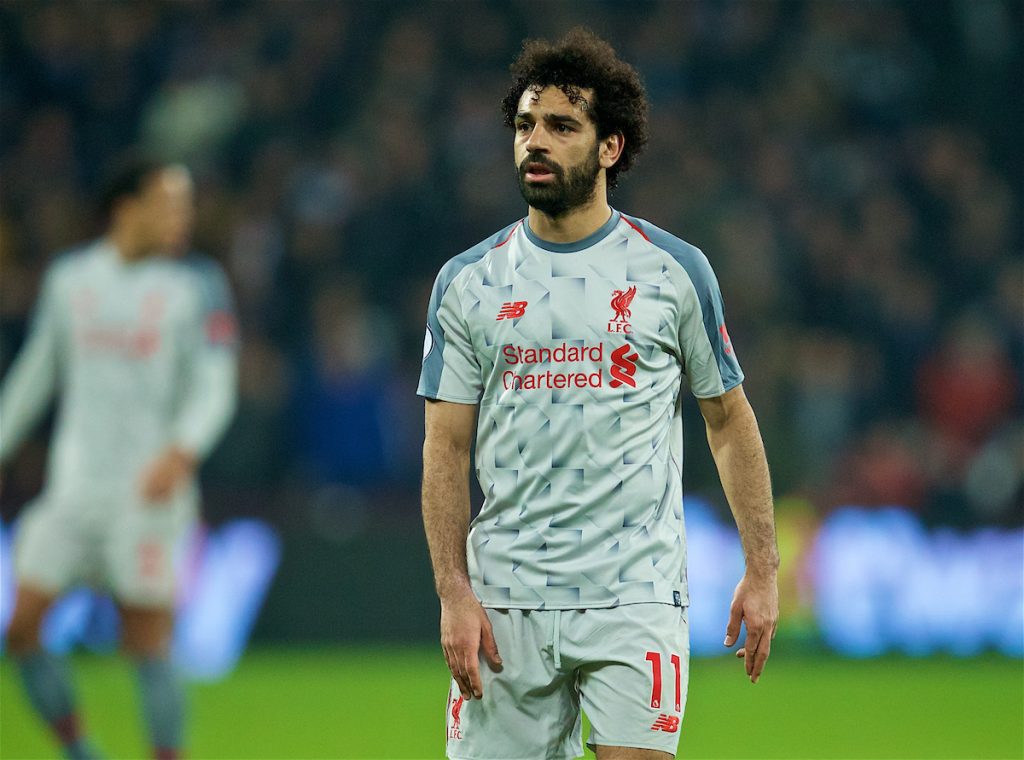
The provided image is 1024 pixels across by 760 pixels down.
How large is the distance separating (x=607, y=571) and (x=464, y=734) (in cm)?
54

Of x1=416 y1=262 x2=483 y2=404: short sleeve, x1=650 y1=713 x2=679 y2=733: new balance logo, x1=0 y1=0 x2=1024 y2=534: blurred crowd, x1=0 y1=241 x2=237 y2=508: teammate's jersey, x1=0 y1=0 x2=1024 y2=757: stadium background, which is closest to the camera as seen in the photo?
x1=650 y1=713 x2=679 y2=733: new balance logo

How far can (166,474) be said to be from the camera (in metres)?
6.00

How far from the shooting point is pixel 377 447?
1105cm

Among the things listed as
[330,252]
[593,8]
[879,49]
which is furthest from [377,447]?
[879,49]

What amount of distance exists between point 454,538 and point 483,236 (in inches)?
339

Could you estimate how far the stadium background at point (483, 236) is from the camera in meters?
9.71

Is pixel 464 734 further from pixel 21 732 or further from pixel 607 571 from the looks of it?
pixel 21 732

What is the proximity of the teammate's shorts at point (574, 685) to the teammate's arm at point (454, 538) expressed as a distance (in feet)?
0.19

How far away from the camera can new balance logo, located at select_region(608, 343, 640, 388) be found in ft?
12.7

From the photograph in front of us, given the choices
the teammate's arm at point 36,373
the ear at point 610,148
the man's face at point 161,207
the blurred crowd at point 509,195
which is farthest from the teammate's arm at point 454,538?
the blurred crowd at point 509,195

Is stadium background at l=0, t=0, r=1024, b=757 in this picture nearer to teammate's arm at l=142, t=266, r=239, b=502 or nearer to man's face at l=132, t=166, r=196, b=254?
teammate's arm at l=142, t=266, r=239, b=502

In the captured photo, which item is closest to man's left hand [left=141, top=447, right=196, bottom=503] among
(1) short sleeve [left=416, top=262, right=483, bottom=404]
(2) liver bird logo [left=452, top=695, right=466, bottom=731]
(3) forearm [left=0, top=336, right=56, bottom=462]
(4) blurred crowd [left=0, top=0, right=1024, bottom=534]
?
(3) forearm [left=0, top=336, right=56, bottom=462]

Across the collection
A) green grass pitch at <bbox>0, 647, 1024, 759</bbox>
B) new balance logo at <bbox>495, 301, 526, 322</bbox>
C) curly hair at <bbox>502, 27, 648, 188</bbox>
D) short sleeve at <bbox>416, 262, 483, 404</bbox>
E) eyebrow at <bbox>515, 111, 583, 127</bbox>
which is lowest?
green grass pitch at <bbox>0, 647, 1024, 759</bbox>

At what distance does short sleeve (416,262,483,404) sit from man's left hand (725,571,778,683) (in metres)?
0.83
